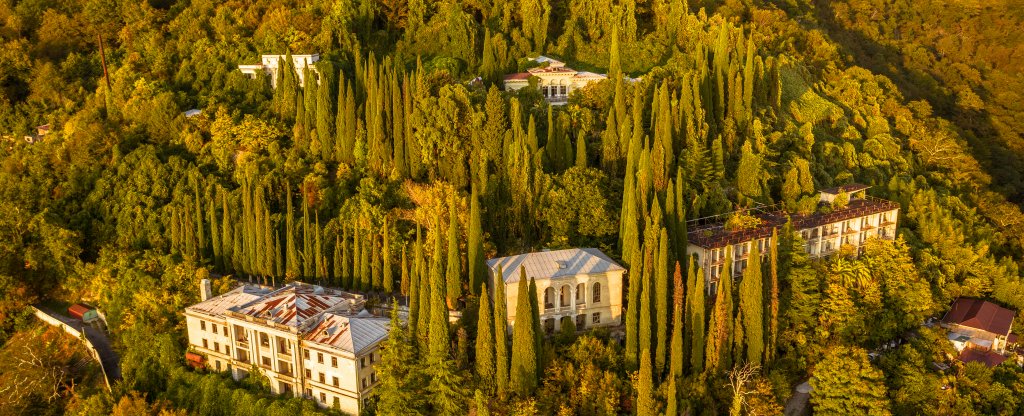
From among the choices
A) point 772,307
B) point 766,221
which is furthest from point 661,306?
point 766,221

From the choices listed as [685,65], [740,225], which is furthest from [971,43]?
[740,225]

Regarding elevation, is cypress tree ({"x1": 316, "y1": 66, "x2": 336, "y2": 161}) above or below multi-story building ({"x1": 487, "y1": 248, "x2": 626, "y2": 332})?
above

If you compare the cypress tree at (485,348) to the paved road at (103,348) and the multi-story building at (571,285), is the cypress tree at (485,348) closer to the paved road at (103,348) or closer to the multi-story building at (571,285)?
the multi-story building at (571,285)

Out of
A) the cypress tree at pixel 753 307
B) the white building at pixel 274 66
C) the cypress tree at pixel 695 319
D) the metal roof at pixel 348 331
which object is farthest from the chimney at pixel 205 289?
the cypress tree at pixel 753 307

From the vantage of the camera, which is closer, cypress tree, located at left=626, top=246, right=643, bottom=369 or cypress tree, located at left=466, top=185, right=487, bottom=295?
cypress tree, located at left=626, top=246, right=643, bottom=369

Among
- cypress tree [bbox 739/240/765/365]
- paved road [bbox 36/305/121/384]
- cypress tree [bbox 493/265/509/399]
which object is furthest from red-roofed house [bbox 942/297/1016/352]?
paved road [bbox 36/305/121/384]

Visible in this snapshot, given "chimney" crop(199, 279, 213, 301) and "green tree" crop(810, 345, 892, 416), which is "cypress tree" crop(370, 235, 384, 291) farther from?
"green tree" crop(810, 345, 892, 416)
